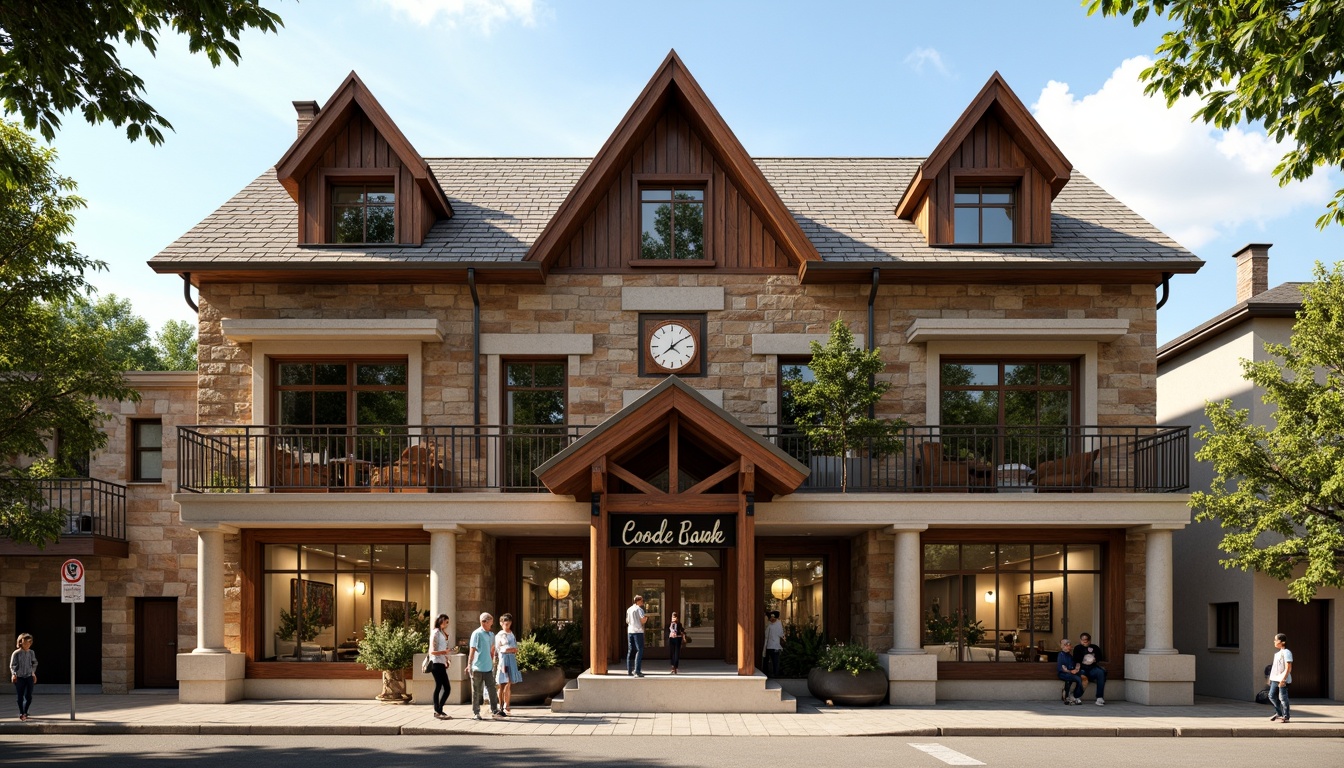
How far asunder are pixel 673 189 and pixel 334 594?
30.8 feet

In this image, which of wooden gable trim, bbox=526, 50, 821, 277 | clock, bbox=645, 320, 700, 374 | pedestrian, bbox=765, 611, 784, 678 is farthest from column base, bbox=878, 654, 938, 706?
wooden gable trim, bbox=526, 50, 821, 277

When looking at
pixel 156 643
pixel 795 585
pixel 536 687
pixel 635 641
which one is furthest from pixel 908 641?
pixel 156 643

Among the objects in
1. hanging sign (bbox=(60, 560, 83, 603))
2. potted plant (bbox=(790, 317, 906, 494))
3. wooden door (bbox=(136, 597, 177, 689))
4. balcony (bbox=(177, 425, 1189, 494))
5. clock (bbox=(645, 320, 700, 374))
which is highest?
clock (bbox=(645, 320, 700, 374))

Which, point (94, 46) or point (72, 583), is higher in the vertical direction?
point (94, 46)

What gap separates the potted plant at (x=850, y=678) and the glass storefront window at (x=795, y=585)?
3.08 m

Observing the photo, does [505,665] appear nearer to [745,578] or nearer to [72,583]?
[745,578]

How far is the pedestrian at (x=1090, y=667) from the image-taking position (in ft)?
60.5

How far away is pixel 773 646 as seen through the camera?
19.8 metres

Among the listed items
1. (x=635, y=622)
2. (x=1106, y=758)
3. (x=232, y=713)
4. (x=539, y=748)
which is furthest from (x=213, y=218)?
(x=1106, y=758)

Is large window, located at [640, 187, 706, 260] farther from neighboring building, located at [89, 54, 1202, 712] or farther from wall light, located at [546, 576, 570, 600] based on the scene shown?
wall light, located at [546, 576, 570, 600]

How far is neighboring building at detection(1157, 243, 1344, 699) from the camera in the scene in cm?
2017

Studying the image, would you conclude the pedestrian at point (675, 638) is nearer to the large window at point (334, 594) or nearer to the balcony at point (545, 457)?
the balcony at point (545, 457)

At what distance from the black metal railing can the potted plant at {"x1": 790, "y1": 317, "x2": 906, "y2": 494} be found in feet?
44.0

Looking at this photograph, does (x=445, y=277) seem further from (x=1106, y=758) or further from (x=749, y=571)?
(x=1106, y=758)
